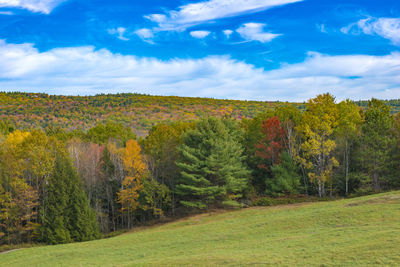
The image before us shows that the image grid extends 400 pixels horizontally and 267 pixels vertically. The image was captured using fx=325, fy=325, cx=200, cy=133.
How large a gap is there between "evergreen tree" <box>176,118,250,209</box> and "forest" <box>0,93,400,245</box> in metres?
0.15

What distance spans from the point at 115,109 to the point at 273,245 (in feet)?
418

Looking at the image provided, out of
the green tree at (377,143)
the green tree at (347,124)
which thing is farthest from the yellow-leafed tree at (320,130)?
the green tree at (377,143)

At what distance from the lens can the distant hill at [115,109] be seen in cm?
11519

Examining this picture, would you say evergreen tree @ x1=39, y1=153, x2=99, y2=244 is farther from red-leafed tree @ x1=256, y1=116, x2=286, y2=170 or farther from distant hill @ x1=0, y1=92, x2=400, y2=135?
distant hill @ x1=0, y1=92, x2=400, y2=135

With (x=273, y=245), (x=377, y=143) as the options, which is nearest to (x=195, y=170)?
(x=377, y=143)

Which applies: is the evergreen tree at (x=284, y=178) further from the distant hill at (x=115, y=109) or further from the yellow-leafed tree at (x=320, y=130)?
the distant hill at (x=115, y=109)

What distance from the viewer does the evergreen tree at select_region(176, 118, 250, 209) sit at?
43453mm

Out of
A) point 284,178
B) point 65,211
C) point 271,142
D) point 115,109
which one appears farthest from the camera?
point 115,109

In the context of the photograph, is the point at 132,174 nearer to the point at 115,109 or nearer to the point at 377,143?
the point at 377,143

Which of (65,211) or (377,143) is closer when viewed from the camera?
(65,211)

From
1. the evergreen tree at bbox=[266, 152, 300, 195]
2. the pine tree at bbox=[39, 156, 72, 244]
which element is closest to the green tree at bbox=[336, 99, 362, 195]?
the evergreen tree at bbox=[266, 152, 300, 195]

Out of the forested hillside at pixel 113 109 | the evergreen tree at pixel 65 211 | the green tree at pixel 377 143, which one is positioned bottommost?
the evergreen tree at pixel 65 211

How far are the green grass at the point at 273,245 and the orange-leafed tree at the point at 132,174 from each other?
1564 cm

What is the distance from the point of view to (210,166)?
44.4m
